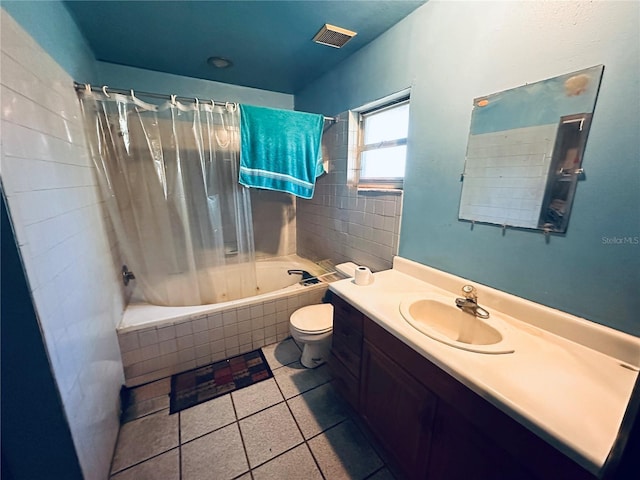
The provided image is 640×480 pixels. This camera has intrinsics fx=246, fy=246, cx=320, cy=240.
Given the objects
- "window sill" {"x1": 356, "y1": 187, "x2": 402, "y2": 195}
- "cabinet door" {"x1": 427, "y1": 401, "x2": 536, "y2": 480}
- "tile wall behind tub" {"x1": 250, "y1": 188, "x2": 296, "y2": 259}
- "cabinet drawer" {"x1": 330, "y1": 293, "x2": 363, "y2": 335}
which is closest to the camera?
"cabinet door" {"x1": 427, "y1": 401, "x2": 536, "y2": 480}

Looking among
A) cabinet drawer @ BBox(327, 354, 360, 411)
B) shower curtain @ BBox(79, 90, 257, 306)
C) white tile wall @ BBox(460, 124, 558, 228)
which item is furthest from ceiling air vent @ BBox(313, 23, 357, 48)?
cabinet drawer @ BBox(327, 354, 360, 411)

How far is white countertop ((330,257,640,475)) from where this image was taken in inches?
23.0

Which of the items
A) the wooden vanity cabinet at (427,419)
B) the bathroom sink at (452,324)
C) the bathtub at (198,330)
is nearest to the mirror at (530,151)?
the bathroom sink at (452,324)

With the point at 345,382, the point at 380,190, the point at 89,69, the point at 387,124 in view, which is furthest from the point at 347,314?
the point at 89,69

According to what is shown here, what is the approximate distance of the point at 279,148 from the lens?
1.97 metres

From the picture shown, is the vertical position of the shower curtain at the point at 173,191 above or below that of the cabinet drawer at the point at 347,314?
above

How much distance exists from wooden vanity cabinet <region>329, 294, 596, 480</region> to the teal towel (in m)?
1.14

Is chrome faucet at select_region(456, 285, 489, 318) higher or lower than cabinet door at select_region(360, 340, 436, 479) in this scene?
higher

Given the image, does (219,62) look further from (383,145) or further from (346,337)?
(346,337)

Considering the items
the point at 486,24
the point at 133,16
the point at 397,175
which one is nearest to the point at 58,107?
the point at 133,16

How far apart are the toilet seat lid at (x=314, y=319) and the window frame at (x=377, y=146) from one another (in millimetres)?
Result: 979

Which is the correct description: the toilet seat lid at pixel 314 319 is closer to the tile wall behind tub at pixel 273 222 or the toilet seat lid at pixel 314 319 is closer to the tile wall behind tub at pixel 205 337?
the tile wall behind tub at pixel 205 337

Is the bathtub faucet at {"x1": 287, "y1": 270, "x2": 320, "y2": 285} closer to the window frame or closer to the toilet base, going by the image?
the toilet base

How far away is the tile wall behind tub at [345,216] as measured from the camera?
1715mm
